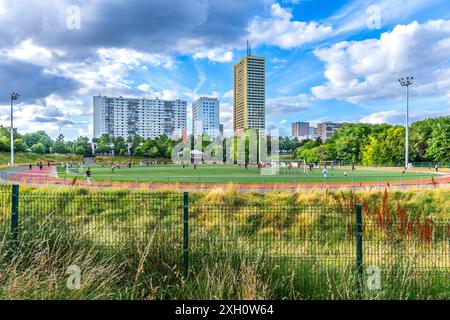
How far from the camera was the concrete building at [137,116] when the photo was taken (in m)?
174

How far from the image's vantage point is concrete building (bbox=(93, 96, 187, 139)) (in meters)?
174

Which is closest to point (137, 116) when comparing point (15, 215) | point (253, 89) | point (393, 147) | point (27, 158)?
point (253, 89)

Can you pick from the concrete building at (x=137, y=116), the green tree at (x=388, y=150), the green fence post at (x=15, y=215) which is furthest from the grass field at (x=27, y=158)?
the green fence post at (x=15, y=215)

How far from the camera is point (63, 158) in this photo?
11156 centimetres

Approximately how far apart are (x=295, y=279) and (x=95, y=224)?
5126mm

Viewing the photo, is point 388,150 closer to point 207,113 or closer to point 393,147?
point 393,147

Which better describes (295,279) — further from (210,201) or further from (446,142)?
(446,142)

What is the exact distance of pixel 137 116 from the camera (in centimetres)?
18488

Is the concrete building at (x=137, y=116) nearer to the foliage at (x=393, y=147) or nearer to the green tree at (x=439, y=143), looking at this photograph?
the foliage at (x=393, y=147)

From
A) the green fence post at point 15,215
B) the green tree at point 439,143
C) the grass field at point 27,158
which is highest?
the green tree at point 439,143

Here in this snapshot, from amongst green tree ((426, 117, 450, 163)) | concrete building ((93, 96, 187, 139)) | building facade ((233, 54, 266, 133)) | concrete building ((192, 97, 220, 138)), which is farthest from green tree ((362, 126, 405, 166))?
concrete building ((192, 97, 220, 138))

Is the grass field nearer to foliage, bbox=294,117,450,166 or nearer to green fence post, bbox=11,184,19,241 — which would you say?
foliage, bbox=294,117,450,166
